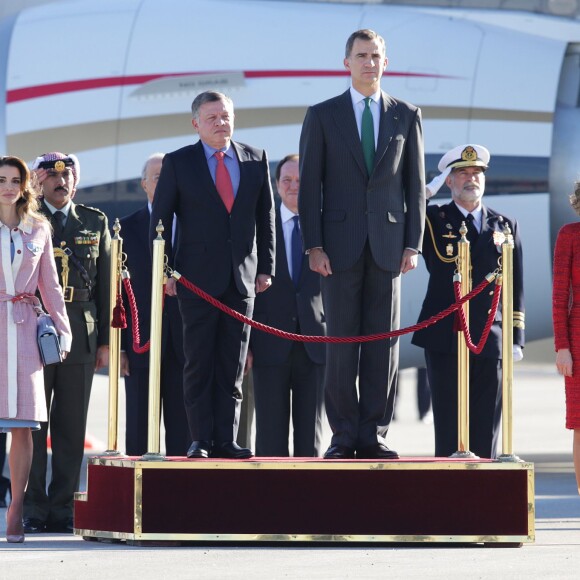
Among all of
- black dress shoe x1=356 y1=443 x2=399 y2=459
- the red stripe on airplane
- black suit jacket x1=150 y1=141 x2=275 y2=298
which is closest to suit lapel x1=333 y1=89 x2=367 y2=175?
black suit jacket x1=150 y1=141 x2=275 y2=298

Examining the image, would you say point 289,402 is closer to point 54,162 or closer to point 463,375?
point 463,375

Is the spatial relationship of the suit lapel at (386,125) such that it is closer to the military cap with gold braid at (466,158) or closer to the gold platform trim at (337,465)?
the military cap with gold braid at (466,158)

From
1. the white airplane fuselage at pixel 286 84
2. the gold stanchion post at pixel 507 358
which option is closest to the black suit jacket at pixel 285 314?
the gold stanchion post at pixel 507 358

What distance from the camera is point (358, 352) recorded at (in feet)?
24.0

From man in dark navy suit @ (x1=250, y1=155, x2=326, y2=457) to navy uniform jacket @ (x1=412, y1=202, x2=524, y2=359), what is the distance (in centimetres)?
84

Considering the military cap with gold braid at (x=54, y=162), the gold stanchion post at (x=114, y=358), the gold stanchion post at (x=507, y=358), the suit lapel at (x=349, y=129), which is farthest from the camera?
the military cap with gold braid at (x=54, y=162)

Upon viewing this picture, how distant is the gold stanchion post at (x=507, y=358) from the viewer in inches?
275

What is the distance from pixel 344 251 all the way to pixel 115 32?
224 inches

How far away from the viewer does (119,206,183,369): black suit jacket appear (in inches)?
341

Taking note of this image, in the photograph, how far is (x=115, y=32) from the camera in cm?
1225

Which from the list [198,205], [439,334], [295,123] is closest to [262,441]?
[439,334]

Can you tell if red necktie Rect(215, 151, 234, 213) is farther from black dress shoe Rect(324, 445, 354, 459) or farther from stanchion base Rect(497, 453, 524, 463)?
stanchion base Rect(497, 453, 524, 463)

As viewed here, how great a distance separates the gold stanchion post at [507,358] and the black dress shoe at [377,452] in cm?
53

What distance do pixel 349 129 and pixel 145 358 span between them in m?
2.30
